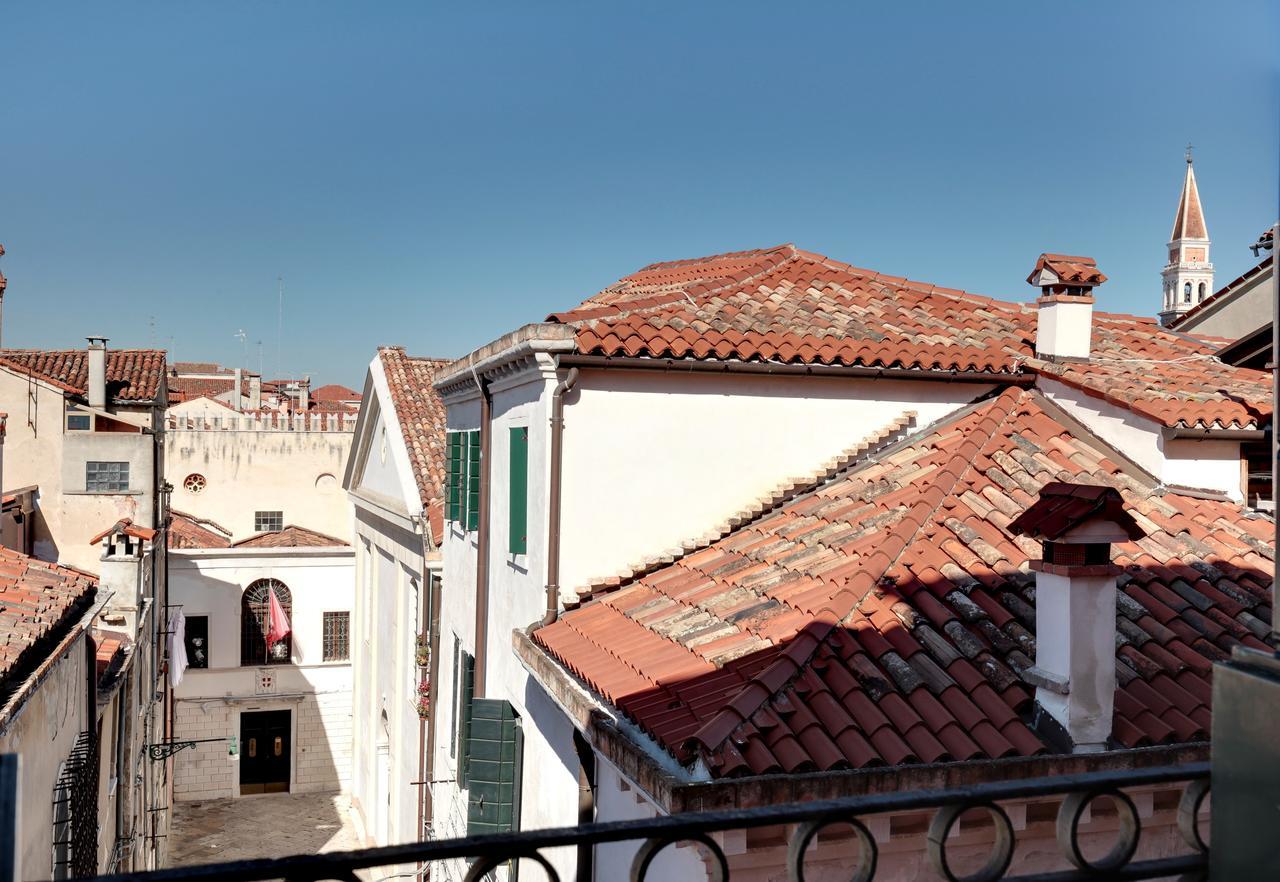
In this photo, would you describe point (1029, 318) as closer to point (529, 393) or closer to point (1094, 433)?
point (1094, 433)

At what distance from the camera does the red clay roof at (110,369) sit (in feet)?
84.9

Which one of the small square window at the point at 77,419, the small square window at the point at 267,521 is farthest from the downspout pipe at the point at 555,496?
the small square window at the point at 267,521

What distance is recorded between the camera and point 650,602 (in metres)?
7.96

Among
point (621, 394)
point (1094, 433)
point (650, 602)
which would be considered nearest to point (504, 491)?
point (621, 394)

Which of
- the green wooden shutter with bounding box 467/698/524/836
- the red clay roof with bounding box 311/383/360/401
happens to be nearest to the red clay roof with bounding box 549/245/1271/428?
the green wooden shutter with bounding box 467/698/524/836

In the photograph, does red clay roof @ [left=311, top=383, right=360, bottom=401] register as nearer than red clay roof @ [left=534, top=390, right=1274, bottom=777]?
No

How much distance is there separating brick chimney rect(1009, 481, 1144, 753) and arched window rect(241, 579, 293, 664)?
28.7 metres

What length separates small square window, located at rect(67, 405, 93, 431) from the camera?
83.5 ft

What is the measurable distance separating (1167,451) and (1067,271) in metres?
1.97

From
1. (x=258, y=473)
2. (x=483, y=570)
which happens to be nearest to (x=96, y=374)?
(x=258, y=473)

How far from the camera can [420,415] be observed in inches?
703

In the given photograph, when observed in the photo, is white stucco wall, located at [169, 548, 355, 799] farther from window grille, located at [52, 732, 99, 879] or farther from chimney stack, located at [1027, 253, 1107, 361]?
chimney stack, located at [1027, 253, 1107, 361]

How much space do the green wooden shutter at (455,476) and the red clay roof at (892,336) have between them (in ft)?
10.1

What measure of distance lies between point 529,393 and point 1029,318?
5.28 metres
